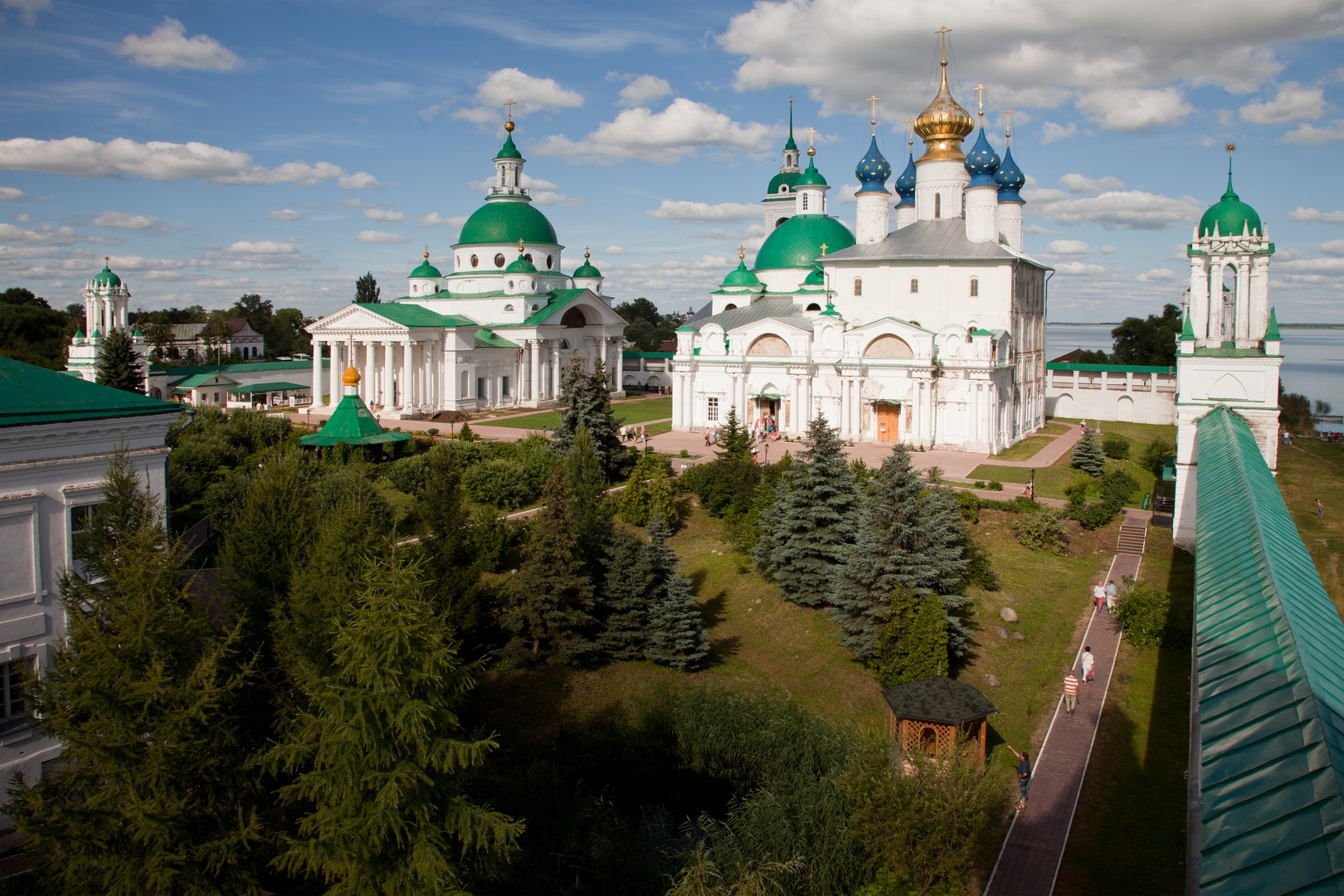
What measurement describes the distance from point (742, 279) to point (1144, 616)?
1142 inches

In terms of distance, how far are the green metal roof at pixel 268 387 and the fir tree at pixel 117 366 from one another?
13.3 meters

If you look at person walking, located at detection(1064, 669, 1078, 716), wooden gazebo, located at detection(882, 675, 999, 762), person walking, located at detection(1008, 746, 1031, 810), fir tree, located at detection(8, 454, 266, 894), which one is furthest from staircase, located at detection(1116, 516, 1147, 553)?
fir tree, located at detection(8, 454, 266, 894)

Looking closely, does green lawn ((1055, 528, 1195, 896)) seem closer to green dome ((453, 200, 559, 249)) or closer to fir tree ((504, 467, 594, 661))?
fir tree ((504, 467, 594, 661))

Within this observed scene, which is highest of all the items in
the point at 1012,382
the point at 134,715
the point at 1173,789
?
the point at 1012,382

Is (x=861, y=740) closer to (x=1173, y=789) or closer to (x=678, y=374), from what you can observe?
(x=1173, y=789)

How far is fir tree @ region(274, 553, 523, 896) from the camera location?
7746 millimetres

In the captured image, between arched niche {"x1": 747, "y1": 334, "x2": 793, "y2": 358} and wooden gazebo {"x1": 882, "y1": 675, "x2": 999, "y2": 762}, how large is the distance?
24.5 m

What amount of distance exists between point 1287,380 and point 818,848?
4952 inches

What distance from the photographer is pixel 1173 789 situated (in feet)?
40.9

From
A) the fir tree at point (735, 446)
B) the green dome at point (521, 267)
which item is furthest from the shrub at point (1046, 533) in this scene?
the green dome at point (521, 267)

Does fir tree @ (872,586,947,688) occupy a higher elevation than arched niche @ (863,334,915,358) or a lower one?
lower

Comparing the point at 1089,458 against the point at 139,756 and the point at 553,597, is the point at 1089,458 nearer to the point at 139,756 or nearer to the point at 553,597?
the point at 553,597

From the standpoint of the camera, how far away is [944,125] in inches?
1442

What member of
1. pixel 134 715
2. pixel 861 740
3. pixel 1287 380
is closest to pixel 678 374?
pixel 861 740
